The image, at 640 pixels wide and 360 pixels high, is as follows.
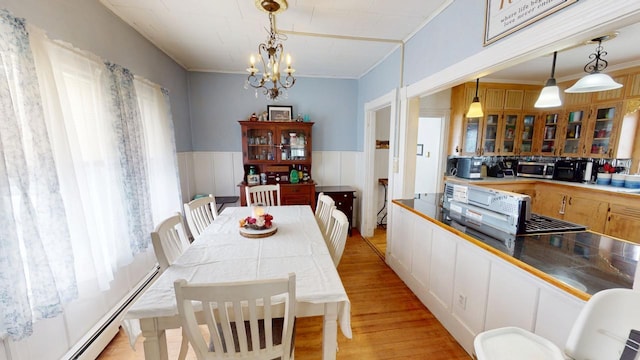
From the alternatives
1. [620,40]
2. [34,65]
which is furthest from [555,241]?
[34,65]

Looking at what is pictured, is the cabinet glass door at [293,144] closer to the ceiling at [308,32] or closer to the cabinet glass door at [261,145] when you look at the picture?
the cabinet glass door at [261,145]

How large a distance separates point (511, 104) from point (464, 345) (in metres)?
3.85

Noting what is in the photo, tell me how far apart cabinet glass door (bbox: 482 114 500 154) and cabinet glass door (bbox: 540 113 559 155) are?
0.77 metres

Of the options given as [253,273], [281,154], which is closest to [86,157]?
[253,273]

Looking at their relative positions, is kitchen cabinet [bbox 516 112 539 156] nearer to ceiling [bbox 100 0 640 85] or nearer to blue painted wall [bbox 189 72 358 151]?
ceiling [bbox 100 0 640 85]

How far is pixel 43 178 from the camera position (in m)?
1.29

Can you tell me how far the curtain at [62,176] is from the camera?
1157 millimetres

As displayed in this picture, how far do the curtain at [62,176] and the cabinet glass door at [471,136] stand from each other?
4323 millimetres

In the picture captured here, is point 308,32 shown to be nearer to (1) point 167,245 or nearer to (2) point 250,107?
(2) point 250,107

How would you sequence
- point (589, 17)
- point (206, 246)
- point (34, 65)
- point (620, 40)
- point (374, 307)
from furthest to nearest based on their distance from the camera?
point (620, 40) < point (374, 307) < point (206, 246) < point (34, 65) < point (589, 17)

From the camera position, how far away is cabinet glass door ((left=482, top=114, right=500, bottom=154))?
13.0 feet

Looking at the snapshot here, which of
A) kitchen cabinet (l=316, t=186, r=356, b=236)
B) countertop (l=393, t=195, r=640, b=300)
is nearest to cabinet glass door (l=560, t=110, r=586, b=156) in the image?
countertop (l=393, t=195, r=640, b=300)

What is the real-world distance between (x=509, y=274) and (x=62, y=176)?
8.76 ft

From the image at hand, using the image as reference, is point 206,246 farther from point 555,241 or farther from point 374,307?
point 555,241
